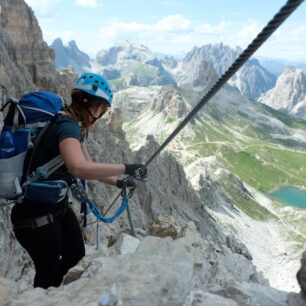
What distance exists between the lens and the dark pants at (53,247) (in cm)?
874

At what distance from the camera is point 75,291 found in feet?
27.9

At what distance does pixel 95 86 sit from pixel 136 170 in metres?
2.12

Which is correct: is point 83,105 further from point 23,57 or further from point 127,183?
point 23,57

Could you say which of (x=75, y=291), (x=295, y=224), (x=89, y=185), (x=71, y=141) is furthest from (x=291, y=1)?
(x=295, y=224)

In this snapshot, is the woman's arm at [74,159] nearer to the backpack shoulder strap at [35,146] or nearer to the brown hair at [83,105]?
the backpack shoulder strap at [35,146]

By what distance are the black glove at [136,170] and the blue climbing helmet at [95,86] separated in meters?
1.51

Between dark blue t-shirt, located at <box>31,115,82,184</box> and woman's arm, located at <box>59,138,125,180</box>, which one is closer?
woman's arm, located at <box>59,138,125,180</box>

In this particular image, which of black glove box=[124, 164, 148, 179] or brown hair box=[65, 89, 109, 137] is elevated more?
brown hair box=[65, 89, 109, 137]

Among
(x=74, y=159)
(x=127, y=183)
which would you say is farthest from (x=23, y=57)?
(x=74, y=159)

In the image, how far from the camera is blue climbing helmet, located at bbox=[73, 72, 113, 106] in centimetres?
811

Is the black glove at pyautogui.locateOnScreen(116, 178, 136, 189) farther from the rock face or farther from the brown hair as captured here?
the rock face

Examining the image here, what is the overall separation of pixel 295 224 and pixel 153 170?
12000 cm

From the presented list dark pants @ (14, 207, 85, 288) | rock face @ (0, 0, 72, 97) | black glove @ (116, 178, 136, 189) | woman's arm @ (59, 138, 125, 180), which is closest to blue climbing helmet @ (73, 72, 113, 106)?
woman's arm @ (59, 138, 125, 180)

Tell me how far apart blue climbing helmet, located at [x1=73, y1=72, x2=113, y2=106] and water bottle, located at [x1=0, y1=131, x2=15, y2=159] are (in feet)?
5.48
